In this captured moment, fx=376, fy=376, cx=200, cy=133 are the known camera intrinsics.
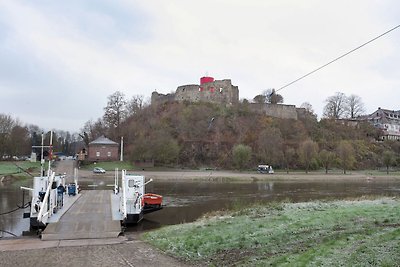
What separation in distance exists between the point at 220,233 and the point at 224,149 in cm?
7021

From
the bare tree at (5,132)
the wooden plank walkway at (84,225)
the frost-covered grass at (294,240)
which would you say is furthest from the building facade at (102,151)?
the frost-covered grass at (294,240)

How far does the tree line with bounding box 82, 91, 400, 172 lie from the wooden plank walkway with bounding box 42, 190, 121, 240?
161 ft

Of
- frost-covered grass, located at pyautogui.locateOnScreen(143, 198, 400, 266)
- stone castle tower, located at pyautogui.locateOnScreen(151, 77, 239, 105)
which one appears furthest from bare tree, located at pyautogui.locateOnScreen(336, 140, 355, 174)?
frost-covered grass, located at pyautogui.locateOnScreen(143, 198, 400, 266)

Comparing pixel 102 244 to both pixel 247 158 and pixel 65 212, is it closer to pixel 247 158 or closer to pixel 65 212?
pixel 65 212

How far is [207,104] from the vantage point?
94000 mm

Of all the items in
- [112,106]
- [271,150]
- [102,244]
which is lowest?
[102,244]

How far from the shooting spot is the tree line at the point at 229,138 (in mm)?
75125

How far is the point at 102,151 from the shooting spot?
252 feet

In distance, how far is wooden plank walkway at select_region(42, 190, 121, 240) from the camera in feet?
49.8

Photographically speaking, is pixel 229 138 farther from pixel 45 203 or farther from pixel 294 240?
pixel 294 240

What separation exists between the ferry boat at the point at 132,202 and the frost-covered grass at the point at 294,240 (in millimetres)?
4110

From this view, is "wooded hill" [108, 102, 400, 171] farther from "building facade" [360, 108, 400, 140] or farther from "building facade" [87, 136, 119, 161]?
"building facade" [360, 108, 400, 140]

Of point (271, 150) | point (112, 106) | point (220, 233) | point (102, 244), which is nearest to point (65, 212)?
point (102, 244)

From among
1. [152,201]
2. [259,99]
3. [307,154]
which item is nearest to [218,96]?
[259,99]
